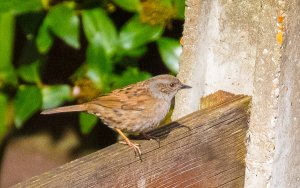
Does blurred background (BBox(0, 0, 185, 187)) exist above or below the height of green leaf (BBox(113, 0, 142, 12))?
below

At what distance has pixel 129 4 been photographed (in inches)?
169

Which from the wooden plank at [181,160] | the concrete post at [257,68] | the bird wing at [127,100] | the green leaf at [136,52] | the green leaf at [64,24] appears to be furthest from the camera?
the green leaf at [136,52]

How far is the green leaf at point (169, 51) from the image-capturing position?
441cm

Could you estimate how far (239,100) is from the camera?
8.75 feet

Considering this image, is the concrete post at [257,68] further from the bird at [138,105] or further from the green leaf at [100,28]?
the green leaf at [100,28]

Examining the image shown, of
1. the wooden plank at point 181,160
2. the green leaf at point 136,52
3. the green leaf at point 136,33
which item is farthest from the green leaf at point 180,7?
the wooden plank at point 181,160

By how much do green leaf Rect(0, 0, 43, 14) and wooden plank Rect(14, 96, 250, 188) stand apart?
1.84 metres

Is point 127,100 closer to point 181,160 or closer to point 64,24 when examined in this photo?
point 64,24

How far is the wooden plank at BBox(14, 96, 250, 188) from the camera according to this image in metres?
2.20

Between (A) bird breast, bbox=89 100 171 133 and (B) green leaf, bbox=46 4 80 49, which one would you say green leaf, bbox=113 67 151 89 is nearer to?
(B) green leaf, bbox=46 4 80 49

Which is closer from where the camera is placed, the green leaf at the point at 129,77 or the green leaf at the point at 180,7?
the green leaf at the point at 180,7

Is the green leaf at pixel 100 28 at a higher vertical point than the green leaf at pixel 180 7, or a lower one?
lower

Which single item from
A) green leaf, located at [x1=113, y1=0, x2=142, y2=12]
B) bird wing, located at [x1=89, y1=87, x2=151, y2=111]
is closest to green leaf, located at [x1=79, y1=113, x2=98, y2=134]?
green leaf, located at [x1=113, y1=0, x2=142, y2=12]

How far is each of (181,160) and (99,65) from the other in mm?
1891
